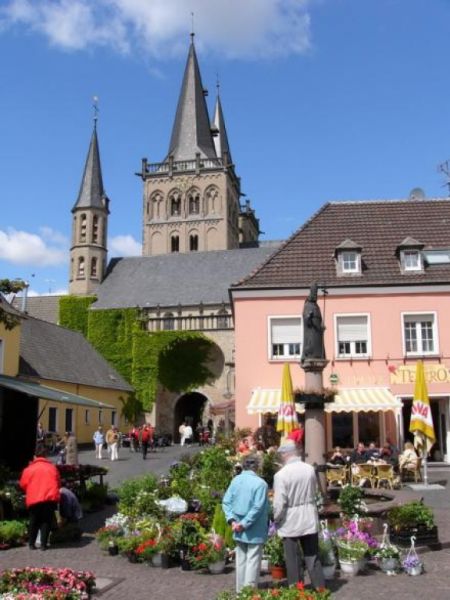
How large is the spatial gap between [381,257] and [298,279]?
10.8 ft

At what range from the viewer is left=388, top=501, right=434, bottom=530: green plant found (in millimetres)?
9648

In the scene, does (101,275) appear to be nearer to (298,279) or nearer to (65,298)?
(65,298)

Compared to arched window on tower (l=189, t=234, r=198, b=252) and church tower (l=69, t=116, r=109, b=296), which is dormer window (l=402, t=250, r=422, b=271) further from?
arched window on tower (l=189, t=234, r=198, b=252)

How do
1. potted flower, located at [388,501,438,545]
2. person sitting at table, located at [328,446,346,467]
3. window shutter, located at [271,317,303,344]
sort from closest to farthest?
1. potted flower, located at [388,501,438,545]
2. person sitting at table, located at [328,446,346,467]
3. window shutter, located at [271,317,303,344]

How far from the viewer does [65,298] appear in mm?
49312

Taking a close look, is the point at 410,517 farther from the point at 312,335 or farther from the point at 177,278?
the point at 177,278

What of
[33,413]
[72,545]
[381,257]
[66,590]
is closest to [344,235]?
[381,257]

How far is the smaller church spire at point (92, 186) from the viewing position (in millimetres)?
57375

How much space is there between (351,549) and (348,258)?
16621 millimetres

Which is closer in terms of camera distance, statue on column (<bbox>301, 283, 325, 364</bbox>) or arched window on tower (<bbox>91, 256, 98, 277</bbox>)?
Result: statue on column (<bbox>301, 283, 325, 364</bbox>)

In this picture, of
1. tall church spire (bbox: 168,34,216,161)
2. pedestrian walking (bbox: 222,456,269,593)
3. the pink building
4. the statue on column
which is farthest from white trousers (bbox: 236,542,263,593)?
tall church spire (bbox: 168,34,216,161)

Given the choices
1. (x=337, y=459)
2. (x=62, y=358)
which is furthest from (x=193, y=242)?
(x=337, y=459)

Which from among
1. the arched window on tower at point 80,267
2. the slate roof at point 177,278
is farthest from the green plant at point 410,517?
the arched window on tower at point 80,267

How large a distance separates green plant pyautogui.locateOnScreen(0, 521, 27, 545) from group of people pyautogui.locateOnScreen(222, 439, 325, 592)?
498 centimetres
